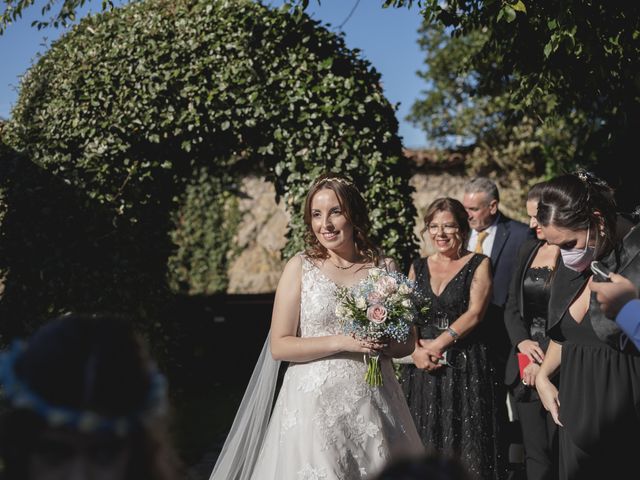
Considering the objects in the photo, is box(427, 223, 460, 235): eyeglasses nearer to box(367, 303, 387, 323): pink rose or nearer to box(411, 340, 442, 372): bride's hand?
box(411, 340, 442, 372): bride's hand

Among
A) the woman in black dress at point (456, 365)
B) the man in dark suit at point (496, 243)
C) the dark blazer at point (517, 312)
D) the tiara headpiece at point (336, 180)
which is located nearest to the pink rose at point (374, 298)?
the tiara headpiece at point (336, 180)

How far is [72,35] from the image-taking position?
661 cm

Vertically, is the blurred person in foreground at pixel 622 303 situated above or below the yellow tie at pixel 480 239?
below

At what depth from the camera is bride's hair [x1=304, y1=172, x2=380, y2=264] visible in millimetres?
3910

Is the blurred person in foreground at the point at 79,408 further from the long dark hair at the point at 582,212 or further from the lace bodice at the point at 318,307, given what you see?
the long dark hair at the point at 582,212

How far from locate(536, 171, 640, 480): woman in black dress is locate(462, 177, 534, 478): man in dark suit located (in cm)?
161

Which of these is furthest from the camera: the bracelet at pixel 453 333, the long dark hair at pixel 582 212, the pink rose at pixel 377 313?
the bracelet at pixel 453 333

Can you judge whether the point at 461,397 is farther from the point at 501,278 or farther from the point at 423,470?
the point at 423,470

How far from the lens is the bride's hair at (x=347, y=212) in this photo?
12.8 feet

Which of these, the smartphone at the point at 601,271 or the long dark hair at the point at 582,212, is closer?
the smartphone at the point at 601,271

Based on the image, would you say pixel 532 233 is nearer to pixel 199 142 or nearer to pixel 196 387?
pixel 199 142

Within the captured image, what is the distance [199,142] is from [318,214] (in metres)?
2.87

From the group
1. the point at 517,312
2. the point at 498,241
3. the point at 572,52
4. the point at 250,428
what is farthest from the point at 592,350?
the point at 572,52

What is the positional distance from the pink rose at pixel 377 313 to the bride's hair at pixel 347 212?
24.0 inches
